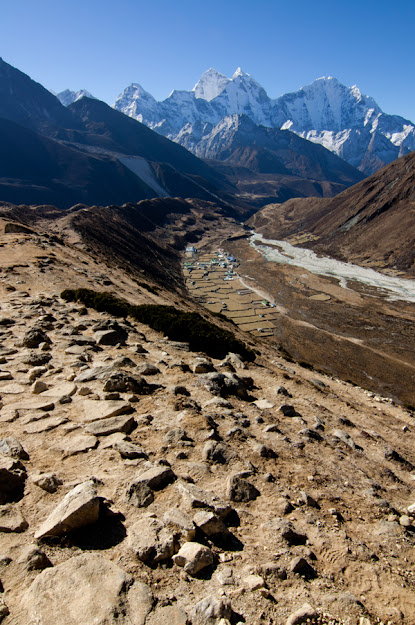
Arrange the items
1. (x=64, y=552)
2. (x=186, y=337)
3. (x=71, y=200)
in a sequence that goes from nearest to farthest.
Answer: (x=64, y=552), (x=186, y=337), (x=71, y=200)

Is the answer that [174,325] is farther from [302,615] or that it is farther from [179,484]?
[302,615]

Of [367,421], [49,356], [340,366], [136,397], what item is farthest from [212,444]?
[340,366]

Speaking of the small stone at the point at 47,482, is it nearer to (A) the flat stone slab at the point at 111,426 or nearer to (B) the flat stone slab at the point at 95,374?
(A) the flat stone slab at the point at 111,426

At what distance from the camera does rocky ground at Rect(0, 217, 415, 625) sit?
4691 mm

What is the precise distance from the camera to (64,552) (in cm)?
510

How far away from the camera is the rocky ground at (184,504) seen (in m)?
4.69

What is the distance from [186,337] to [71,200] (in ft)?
675

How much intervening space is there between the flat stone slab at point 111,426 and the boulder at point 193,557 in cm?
380

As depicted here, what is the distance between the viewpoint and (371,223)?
453 feet

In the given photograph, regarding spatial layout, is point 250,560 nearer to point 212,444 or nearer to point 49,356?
point 212,444

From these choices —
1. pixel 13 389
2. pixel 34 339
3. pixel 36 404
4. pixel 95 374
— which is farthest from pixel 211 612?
pixel 34 339

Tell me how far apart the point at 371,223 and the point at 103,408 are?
15001cm

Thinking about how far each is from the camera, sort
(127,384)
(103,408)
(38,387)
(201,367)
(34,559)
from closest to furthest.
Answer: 1. (34,559)
2. (103,408)
3. (38,387)
4. (127,384)
5. (201,367)

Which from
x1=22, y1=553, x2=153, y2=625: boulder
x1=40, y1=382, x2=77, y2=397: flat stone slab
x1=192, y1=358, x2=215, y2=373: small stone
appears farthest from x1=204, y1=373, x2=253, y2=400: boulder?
x1=22, y1=553, x2=153, y2=625: boulder
